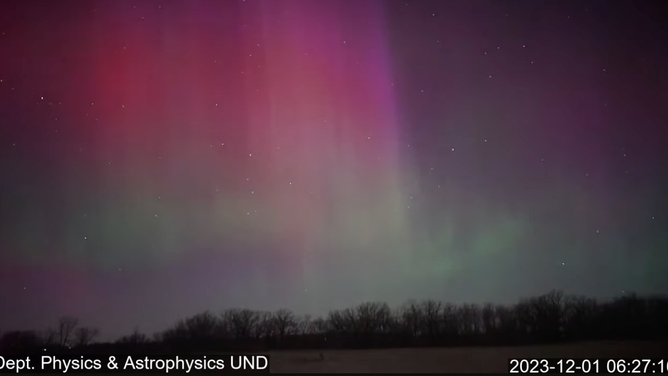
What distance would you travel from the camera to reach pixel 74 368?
4.55 meters

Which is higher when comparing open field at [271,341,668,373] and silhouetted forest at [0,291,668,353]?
silhouetted forest at [0,291,668,353]
